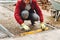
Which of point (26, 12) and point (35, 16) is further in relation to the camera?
point (35, 16)

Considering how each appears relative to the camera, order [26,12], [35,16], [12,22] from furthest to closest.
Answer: [12,22], [35,16], [26,12]

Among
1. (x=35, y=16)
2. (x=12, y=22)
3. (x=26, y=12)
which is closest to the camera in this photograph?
(x=26, y=12)

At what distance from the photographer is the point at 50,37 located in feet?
18.3

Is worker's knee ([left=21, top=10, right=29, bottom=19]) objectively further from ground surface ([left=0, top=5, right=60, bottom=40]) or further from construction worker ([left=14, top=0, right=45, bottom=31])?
ground surface ([left=0, top=5, right=60, bottom=40])

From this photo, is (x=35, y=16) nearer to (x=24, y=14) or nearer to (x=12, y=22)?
(x=24, y=14)

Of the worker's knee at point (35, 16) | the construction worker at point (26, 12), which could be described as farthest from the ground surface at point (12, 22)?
the worker's knee at point (35, 16)

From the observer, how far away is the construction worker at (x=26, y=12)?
5918 millimetres

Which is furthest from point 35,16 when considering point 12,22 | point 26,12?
point 12,22

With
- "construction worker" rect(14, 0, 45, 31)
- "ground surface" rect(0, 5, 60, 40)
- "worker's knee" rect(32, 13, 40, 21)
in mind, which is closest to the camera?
"ground surface" rect(0, 5, 60, 40)

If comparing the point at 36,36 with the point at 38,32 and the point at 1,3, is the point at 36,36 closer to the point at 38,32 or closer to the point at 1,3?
the point at 38,32

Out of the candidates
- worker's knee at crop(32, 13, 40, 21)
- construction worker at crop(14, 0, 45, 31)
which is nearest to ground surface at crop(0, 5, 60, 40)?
construction worker at crop(14, 0, 45, 31)

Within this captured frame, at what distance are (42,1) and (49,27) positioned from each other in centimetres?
397

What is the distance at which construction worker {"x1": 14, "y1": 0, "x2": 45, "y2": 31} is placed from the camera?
5918 millimetres

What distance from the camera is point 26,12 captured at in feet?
19.6
